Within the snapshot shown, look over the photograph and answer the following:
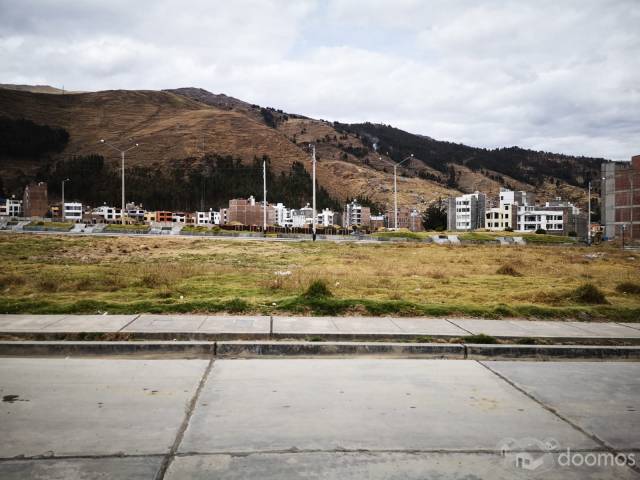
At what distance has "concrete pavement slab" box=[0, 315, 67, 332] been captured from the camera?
7734 mm

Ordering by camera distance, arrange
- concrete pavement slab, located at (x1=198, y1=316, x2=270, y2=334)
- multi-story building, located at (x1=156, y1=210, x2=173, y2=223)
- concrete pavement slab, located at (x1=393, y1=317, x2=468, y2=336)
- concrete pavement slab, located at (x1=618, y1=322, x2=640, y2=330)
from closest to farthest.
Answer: concrete pavement slab, located at (x1=198, y1=316, x2=270, y2=334) → concrete pavement slab, located at (x1=393, y1=317, x2=468, y2=336) → concrete pavement slab, located at (x1=618, y1=322, x2=640, y2=330) → multi-story building, located at (x1=156, y1=210, x2=173, y2=223)

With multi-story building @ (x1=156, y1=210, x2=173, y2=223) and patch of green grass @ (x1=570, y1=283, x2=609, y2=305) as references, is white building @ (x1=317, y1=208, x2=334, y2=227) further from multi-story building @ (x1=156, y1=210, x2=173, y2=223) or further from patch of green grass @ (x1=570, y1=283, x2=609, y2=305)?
patch of green grass @ (x1=570, y1=283, x2=609, y2=305)

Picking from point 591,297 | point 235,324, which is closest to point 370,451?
point 235,324

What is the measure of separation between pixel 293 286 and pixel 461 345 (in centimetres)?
615

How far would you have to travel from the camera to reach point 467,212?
146m

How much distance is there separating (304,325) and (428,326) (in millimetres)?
2214

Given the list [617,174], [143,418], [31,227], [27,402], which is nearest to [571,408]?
[143,418]

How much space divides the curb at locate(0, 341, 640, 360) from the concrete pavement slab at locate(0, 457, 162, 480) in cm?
324


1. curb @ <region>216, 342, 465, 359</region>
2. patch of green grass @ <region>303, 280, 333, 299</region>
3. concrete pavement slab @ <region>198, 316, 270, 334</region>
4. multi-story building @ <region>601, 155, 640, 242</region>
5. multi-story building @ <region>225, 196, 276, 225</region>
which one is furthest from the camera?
multi-story building @ <region>225, 196, 276, 225</region>

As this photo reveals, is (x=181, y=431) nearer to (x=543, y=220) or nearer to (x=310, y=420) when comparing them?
(x=310, y=420)

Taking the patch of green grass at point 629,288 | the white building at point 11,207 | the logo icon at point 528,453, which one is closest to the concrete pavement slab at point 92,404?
the logo icon at point 528,453

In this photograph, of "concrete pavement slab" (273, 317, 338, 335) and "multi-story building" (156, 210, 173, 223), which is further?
"multi-story building" (156, 210, 173, 223)

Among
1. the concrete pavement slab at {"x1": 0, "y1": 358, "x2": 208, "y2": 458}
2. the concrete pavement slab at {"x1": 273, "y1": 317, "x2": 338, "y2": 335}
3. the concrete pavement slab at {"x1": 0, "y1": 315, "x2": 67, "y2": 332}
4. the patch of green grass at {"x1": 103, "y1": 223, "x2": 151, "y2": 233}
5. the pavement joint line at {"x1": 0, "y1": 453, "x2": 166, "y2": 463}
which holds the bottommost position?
the pavement joint line at {"x1": 0, "y1": 453, "x2": 166, "y2": 463}

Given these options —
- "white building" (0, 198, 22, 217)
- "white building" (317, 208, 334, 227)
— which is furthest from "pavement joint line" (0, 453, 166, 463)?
"white building" (0, 198, 22, 217)
